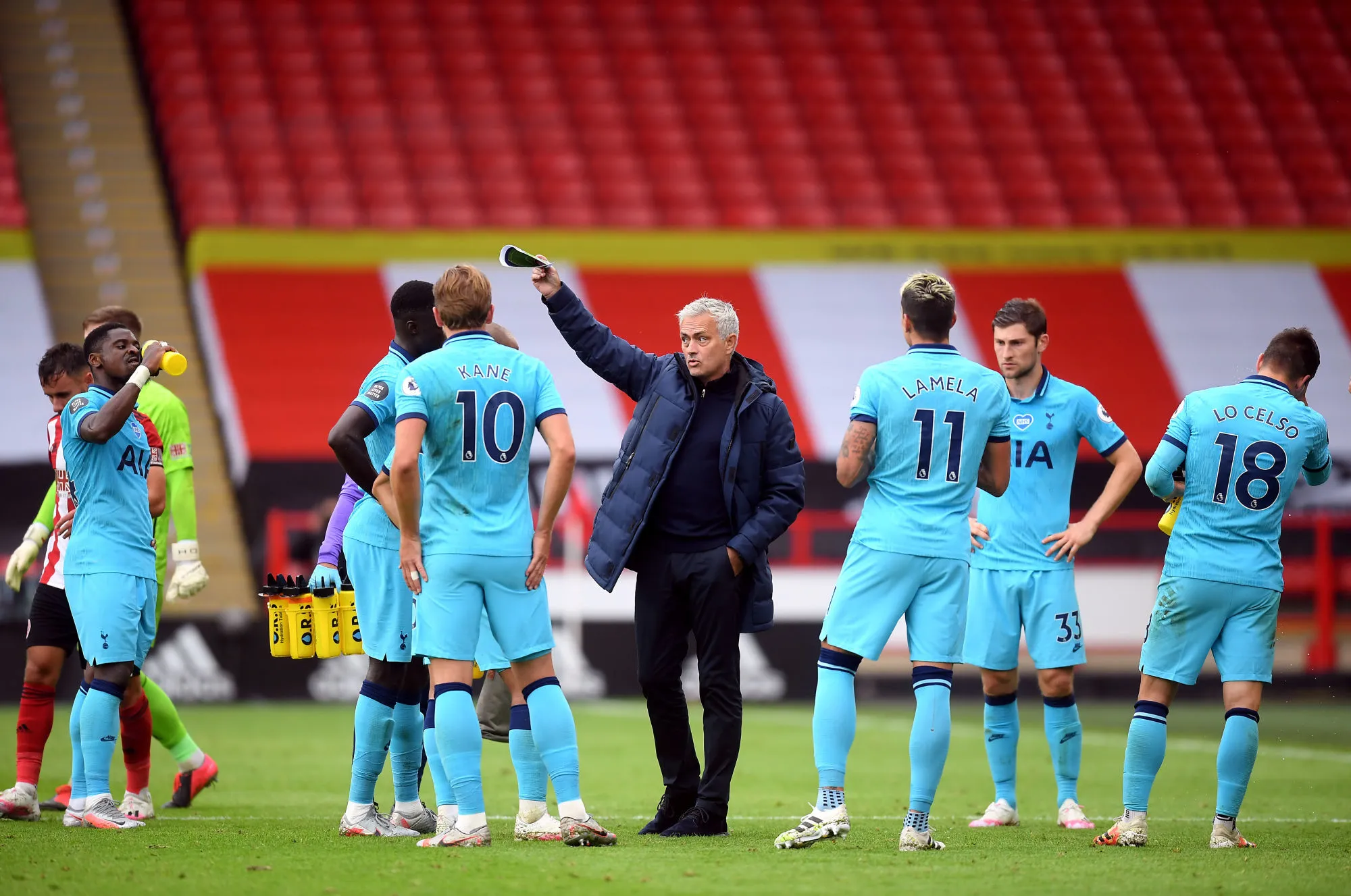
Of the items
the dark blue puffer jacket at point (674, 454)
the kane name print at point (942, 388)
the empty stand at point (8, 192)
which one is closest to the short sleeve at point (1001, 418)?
the kane name print at point (942, 388)

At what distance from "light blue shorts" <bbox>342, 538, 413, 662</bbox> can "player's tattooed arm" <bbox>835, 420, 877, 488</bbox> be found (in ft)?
5.78

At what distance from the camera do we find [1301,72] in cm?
2181

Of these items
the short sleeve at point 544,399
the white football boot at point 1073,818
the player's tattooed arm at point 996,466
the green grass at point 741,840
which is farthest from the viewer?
the white football boot at point 1073,818

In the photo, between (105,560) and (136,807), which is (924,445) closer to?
(105,560)

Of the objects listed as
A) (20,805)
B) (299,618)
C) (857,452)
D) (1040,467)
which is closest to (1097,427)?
(1040,467)

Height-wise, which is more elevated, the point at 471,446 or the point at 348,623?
the point at 471,446

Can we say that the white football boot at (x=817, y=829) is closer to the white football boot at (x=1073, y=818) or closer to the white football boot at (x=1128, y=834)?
the white football boot at (x=1128, y=834)

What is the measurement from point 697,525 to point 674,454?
30 cm

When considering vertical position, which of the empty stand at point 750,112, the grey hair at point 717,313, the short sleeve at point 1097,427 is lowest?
the short sleeve at point 1097,427

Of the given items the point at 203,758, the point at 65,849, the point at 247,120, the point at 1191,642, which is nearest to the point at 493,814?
the point at 203,758

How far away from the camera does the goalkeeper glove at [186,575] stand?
24.3ft

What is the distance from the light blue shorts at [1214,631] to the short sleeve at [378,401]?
3.10 metres

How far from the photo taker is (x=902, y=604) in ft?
20.3

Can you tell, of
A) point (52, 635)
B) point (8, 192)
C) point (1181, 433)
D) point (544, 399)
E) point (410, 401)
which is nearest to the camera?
point (410, 401)
